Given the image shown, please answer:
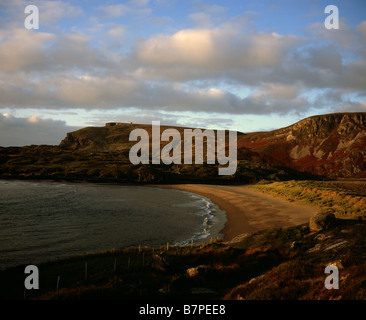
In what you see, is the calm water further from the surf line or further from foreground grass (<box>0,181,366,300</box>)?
Result: the surf line

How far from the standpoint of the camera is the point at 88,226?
30469 millimetres

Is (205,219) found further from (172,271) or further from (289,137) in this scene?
(289,137)

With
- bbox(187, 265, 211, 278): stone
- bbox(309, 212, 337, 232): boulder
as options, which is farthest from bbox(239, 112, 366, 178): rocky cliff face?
bbox(187, 265, 211, 278): stone

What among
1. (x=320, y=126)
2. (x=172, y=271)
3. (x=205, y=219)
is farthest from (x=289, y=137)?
(x=172, y=271)

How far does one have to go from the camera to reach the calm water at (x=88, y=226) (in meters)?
22.7

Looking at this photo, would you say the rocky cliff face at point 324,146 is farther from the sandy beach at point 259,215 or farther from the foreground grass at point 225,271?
the foreground grass at point 225,271

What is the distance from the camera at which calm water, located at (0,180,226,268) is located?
74.4 ft

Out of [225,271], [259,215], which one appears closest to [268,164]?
[259,215]

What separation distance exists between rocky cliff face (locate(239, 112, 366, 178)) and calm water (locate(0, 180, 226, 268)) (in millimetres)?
73002

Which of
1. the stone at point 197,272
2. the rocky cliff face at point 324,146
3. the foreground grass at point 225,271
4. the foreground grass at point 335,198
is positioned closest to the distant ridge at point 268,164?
the rocky cliff face at point 324,146

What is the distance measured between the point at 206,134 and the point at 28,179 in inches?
4996

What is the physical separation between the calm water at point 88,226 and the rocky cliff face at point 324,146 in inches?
2874

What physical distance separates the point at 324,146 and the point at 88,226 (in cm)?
10731

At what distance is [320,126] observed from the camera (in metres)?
122
